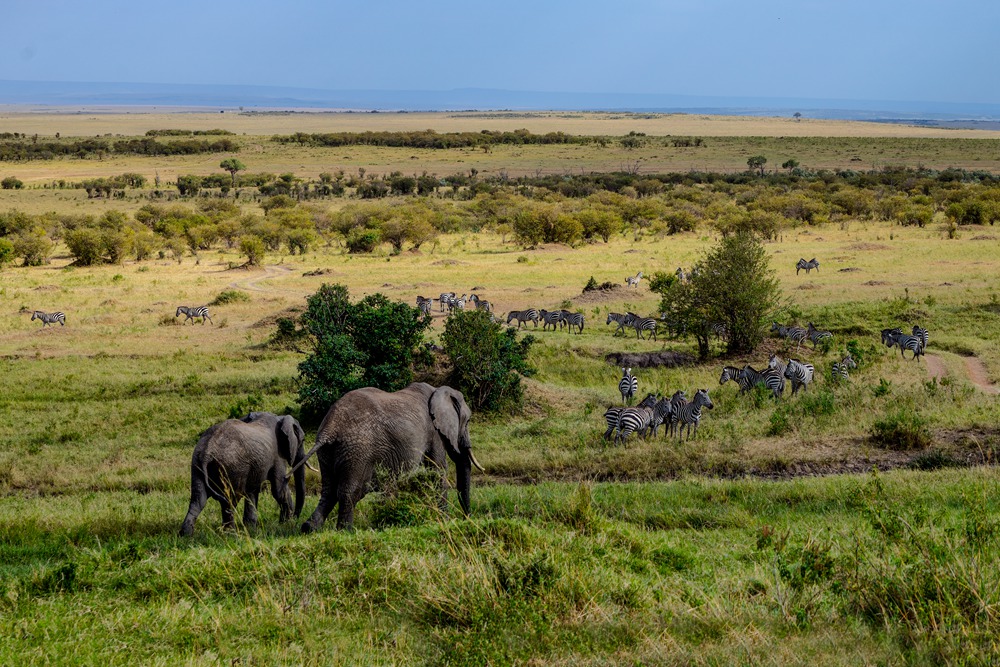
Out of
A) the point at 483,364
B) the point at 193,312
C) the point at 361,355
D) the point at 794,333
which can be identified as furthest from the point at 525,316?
the point at 193,312

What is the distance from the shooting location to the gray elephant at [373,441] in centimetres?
906

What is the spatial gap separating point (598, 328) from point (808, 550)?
62.8 ft

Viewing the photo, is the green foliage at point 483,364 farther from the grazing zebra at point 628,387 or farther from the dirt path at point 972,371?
the dirt path at point 972,371

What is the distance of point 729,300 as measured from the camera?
69.4 ft

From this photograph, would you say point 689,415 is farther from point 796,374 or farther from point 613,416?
point 796,374

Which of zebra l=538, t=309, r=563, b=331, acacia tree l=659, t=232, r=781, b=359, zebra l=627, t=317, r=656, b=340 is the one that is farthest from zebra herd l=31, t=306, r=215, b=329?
acacia tree l=659, t=232, r=781, b=359

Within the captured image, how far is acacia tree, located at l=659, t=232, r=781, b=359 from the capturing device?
2123cm

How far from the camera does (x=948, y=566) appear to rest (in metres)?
6.34

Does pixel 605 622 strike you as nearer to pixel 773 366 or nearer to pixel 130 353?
pixel 773 366

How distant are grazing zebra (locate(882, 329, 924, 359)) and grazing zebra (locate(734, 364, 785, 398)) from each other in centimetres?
466

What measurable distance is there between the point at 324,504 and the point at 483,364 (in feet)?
26.3

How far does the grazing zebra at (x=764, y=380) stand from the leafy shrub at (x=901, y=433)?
3.06 metres

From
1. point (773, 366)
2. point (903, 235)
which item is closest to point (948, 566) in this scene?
point (773, 366)

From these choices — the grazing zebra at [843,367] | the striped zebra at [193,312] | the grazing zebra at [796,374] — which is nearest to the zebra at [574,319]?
the grazing zebra at [843,367]
